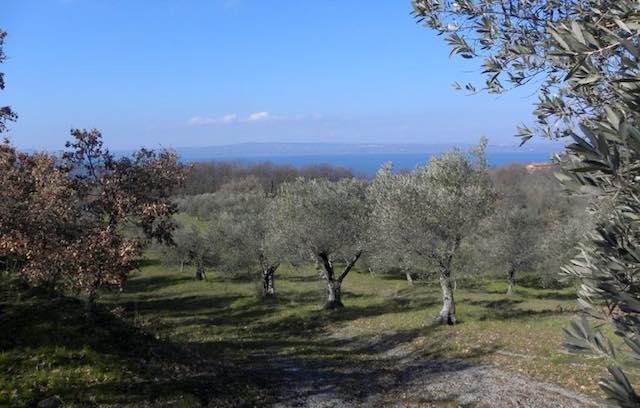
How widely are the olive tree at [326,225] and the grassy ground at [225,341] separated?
4.06 metres

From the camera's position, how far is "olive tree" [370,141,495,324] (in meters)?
26.8

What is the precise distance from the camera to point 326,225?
35.2m

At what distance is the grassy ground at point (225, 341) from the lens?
11.8m

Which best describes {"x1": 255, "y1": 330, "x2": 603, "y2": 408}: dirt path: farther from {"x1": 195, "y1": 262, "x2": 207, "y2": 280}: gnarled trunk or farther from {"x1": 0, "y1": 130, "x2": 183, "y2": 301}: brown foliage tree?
{"x1": 195, "y1": 262, "x2": 207, "y2": 280}: gnarled trunk

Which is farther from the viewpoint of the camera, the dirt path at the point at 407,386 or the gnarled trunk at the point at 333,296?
the gnarled trunk at the point at 333,296

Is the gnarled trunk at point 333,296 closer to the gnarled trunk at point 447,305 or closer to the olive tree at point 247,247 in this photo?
the gnarled trunk at point 447,305

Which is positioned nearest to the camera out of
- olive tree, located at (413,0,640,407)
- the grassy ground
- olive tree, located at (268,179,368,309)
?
olive tree, located at (413,0,640,407)

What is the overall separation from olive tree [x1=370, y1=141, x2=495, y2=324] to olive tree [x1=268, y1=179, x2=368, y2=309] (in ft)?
20.1

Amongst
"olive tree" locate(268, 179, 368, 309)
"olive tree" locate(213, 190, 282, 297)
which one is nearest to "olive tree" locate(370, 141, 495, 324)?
"olive tree" locate(268, 179, 368, 309)

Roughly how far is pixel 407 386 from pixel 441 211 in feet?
38.7

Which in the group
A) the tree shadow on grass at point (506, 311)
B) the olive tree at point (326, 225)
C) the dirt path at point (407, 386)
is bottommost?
the tree shadow on grass at point (506, 311)

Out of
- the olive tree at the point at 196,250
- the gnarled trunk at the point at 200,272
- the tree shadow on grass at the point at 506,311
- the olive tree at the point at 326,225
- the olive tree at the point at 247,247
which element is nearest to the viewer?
the tree shadow on grass at the point at 506,311

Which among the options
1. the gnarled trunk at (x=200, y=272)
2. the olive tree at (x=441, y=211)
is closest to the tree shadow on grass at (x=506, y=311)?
the olive tree at (x=441, y=211)

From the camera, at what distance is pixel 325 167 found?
195m
